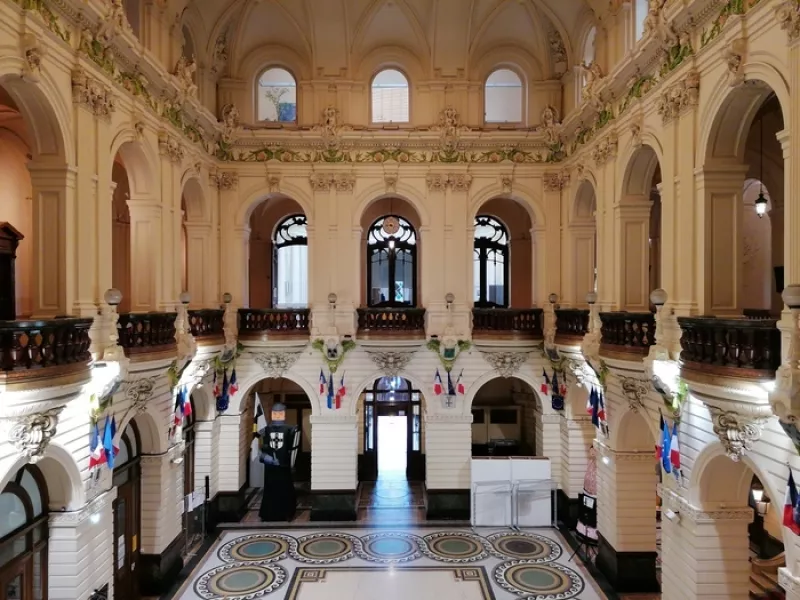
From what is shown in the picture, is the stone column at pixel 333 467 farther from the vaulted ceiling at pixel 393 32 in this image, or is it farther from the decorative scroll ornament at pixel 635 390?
the vaulted ceiling at pixel 393 32

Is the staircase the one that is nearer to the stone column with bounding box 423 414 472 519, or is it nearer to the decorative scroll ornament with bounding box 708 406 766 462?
the decorative scroll ornament with bounding box 708 406 766 462

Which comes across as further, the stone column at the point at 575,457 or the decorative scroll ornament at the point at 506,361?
the decorative scroll ornament at the point at 506,361

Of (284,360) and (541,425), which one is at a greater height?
(284,360)

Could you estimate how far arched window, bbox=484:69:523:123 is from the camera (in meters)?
17.0

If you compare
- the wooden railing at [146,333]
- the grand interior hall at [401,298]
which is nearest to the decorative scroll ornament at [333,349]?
the grand interior hall at [401,298]

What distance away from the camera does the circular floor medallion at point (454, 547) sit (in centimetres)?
1381

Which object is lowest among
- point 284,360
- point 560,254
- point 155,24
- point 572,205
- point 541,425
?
point 541,425

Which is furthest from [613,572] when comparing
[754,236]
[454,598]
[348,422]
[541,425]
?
[754,236]

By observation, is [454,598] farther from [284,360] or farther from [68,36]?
[68,36]

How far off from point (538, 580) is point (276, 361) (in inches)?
336

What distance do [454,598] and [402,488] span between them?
6.91 meters

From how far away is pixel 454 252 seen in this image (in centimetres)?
1647

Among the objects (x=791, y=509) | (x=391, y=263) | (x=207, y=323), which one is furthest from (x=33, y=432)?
(x=391, y=263)

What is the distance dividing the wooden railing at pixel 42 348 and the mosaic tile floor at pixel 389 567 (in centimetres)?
669
